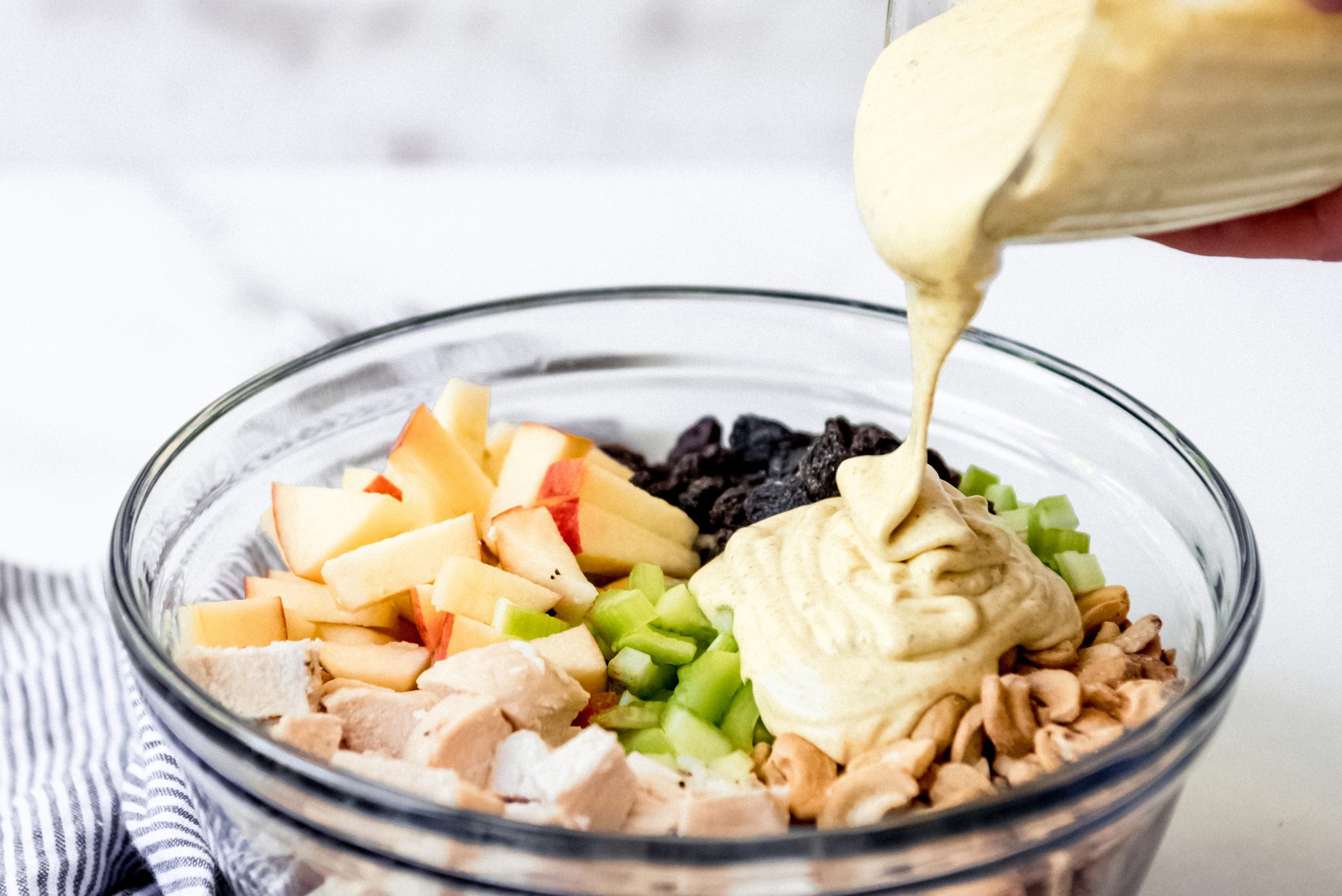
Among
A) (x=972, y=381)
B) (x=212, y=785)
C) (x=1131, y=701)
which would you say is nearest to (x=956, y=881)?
(x=1131, y=701)

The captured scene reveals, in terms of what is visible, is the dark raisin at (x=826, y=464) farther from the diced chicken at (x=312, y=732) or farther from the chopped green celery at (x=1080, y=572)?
the diced chicken at (x=312, y=732)

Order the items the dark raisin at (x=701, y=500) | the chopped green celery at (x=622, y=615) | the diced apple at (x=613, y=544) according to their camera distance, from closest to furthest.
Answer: the chopped green celery at (x=622, y=615), the diced apple at (x=613, y=544), the dark raisin at (x=701, y=500)

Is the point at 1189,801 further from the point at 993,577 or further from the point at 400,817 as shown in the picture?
the point at 400,817

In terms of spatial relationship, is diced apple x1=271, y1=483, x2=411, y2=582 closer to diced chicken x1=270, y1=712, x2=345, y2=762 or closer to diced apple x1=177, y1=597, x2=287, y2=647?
diced apple x1=177, y1=597, x2=287, y2=647

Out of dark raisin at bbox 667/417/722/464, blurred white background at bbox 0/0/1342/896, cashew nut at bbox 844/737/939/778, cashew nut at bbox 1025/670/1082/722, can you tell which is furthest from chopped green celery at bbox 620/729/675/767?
blurred white background at bbox 0/0/1342/896

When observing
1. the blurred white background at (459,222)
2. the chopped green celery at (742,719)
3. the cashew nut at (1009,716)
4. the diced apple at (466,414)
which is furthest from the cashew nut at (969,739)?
the diced apple at (466,414)
